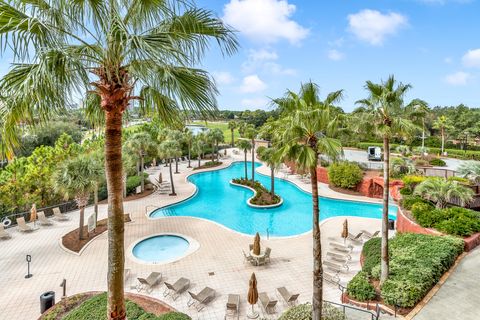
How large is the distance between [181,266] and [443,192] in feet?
43.6

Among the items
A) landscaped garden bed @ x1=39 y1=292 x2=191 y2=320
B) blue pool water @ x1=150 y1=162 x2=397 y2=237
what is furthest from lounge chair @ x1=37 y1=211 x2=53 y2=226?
landscaped garden bed @ x1=39 y1=292 x2=191 y2=320

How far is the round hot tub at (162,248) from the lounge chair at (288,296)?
552cm

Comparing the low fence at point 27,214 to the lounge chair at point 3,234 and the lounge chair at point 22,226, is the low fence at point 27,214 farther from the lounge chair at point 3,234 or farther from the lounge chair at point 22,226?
the lounge chair at point 22,226

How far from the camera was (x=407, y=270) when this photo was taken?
9406 millimetres

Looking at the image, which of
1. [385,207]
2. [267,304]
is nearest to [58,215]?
[267,304]

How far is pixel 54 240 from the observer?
1488 centimetres

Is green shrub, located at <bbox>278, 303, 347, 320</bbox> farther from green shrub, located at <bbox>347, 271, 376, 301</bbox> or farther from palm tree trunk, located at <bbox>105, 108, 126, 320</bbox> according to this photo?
palm tree trunk, located at <bbox>105, 108, 126, 320</bbox>

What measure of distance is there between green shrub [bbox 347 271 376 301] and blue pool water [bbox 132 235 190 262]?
815 cm

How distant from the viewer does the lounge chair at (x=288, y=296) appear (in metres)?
9.35

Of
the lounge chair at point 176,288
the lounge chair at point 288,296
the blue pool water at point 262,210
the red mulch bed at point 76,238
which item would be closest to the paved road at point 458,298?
the lounge chair at point 288,296

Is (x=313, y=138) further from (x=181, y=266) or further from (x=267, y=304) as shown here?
(x=181, y=266)

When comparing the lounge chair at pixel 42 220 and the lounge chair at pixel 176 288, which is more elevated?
the lounge chair at pixel 42 220

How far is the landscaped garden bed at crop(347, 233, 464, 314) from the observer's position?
333 inches

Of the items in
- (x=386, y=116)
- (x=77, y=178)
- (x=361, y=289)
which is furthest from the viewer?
(x=77, y=178)
